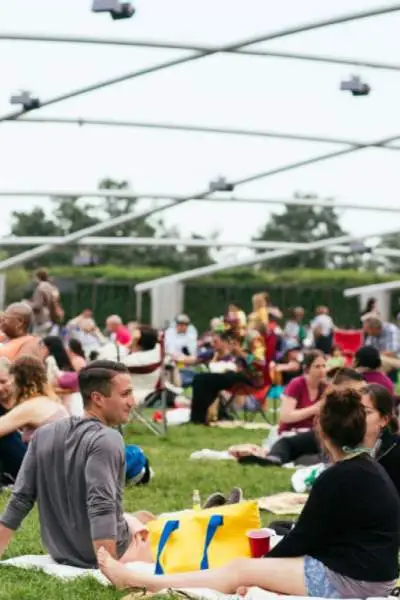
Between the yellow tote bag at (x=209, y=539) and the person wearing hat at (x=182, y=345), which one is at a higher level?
the yellow tote bag at (x=209, y=539)

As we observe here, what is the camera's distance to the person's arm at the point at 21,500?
6.56 meters

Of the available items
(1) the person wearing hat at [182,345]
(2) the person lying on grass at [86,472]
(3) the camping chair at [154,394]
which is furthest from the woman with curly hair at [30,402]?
(1) the person wearing hat at [182,345]

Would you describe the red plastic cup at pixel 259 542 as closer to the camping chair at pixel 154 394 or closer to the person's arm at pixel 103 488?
the person's arm at pixel 103 488

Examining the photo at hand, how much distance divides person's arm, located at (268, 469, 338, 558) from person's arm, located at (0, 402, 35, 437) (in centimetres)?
410

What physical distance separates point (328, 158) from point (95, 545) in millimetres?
16989

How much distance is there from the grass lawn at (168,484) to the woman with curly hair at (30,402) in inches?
22.9

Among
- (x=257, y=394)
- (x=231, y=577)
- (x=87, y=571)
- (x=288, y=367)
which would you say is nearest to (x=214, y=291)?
(x=288, y=367)

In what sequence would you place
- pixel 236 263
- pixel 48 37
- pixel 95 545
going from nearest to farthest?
pixel 95 545
pixel 48 37
pixel 236 263

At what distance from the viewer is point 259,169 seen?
78.5ft

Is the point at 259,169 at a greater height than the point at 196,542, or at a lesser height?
greater

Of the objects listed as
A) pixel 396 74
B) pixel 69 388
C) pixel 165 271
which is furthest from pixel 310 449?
pixel 165 271

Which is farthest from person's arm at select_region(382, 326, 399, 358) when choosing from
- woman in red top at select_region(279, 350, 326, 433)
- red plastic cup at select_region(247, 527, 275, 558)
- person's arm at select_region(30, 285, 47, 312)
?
red plastic cup at select_region(247, 527, 275, 558)

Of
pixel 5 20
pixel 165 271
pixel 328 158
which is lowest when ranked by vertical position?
pixel 165 271

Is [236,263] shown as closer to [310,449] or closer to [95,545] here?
[310,449]
